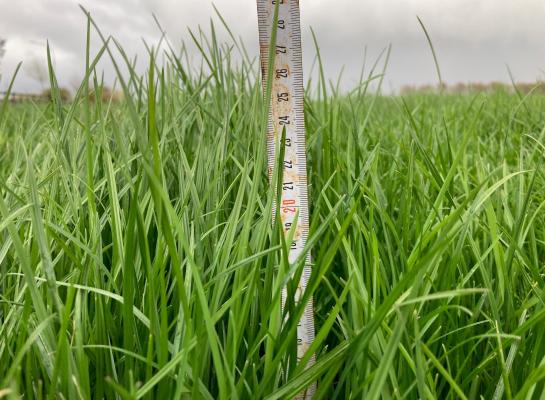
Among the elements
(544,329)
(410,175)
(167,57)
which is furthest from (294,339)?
(167,57)

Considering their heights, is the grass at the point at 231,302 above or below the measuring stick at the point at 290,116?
below

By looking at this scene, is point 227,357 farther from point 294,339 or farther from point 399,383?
point 399,383

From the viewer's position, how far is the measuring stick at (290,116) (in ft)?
2.74

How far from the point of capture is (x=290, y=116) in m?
0.87

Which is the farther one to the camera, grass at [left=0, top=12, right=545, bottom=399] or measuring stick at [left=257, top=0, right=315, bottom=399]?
measuring stick at [left=257, top=0, right=315, bottom=399]

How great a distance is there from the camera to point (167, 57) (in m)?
1.58

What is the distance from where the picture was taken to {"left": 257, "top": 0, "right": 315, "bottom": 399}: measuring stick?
0.84 metres

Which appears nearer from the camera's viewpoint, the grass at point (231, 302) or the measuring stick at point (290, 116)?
the grass at point (231, 302)

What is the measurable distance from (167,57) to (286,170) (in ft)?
2.83

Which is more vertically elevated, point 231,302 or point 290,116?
point 290,116

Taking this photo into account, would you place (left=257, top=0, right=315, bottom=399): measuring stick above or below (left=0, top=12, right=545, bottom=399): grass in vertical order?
above

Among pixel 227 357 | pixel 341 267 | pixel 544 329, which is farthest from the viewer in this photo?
pixel 341 267

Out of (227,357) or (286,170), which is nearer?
(227,357)

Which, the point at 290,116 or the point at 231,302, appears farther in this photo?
the point at 290,116
